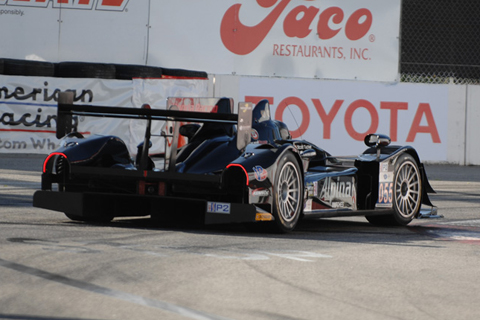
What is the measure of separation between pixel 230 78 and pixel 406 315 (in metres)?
15.5

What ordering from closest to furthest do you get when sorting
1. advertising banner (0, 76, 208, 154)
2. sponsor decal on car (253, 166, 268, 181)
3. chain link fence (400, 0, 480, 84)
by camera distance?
sponsor decal on car (253, 166, 268, 181), advertising banner (0, 76, 208, 154), chain link fence (400, 0, 480, 84)

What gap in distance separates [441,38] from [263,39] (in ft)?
13.7

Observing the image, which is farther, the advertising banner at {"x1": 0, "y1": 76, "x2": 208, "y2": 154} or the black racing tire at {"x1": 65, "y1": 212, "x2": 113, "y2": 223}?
the advertising banner at {"x1": 0, "y1": 76, "x2": 208, "y2": 154}

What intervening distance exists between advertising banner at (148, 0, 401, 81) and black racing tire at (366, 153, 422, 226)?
37.5 ft

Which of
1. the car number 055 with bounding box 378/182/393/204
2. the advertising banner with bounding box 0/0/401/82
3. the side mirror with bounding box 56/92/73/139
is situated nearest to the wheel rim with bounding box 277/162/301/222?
the car number 055 with bounding box 378/182/393/204

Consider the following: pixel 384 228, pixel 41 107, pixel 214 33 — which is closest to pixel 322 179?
pixel 384 228

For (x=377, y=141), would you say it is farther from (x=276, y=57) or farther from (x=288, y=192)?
(x=276, y=57)

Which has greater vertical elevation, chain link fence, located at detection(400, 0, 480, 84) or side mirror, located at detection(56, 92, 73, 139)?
chain link fence, located at detection(400, 0, 480, 84)

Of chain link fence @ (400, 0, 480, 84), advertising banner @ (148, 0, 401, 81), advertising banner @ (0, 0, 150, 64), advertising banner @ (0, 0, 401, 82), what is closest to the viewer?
advertising banner @ (0, 0, 150, 64)

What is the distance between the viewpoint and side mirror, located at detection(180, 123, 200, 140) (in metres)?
8.09

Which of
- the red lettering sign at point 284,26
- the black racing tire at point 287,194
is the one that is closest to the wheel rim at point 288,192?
the black racing tire at point 287,194

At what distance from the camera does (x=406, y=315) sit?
4.21m

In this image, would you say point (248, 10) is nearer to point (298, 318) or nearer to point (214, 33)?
point (214, 33)

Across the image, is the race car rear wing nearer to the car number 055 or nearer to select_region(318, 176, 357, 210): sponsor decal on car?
select_region(318, 176, 357, 210): sponsor decal on car
